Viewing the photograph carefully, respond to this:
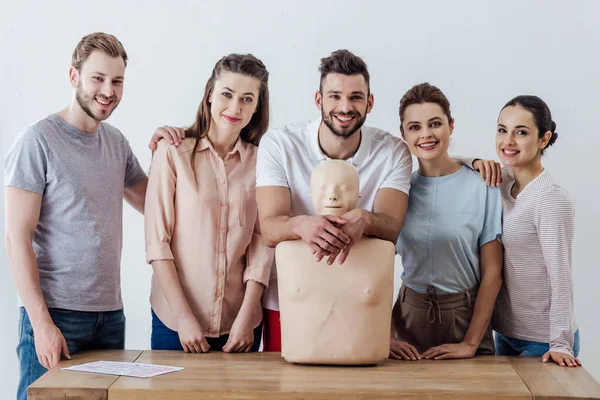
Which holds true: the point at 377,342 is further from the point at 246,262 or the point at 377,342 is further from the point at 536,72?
the point at 536,72

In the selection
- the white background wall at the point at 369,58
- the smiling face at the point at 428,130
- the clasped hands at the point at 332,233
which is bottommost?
the clasped hands at the point at 332,233

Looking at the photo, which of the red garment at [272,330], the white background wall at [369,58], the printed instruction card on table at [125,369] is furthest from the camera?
the white background wall at [369,58]

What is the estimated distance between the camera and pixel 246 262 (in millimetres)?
3154

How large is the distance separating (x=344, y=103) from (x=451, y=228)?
652 mm

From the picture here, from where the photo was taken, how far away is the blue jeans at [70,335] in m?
2.87

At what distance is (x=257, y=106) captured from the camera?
128 inches

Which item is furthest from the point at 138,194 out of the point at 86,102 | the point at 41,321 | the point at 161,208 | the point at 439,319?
Answer: the point at 439,319

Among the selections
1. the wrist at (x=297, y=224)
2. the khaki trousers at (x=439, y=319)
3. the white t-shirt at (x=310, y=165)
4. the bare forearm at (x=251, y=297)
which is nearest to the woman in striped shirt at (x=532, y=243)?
the khaki trousers at (x=439, y=319)

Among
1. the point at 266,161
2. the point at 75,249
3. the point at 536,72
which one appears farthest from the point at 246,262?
the point at 536,72

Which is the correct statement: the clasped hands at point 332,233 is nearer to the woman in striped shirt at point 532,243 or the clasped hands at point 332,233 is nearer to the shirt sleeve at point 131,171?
the woman in striped shirt at point 532,243

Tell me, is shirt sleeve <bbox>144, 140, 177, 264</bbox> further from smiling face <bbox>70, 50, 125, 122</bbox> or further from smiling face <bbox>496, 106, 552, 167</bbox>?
smiling face <bbox>496, 106, 552, 167</bbox>

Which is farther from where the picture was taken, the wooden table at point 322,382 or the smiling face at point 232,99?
the smiling face at point 232,99

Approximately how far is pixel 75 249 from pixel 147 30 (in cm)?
210

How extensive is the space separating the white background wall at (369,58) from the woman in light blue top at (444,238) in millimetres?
1468
